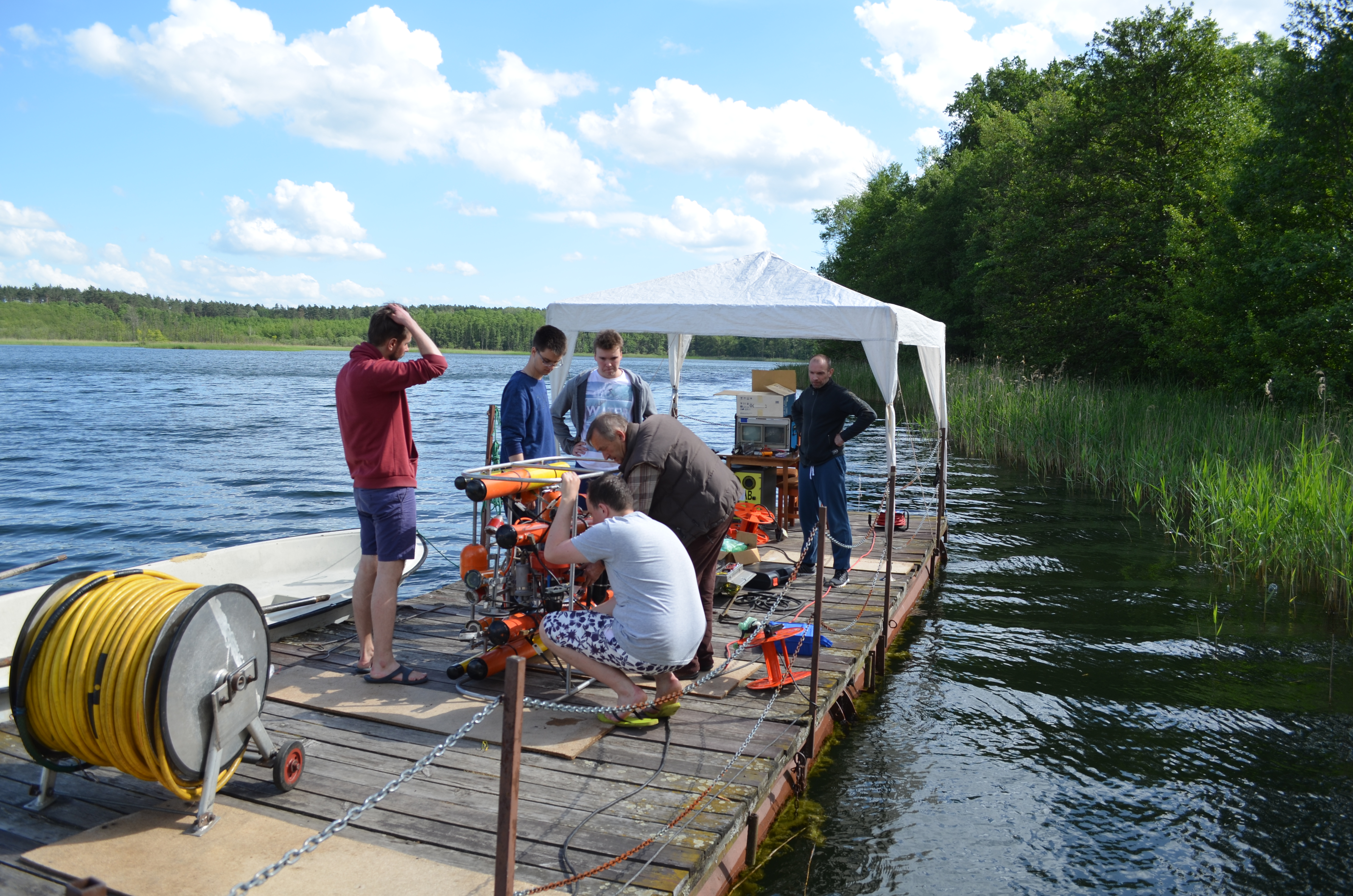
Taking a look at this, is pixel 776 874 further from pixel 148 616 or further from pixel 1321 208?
pixel 1321 208

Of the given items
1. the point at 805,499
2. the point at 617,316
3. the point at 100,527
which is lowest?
the point at 100,527

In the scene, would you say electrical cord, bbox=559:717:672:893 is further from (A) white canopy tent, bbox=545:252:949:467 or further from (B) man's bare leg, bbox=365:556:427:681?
(A) white canopy tent, bbox=545:252:949:467

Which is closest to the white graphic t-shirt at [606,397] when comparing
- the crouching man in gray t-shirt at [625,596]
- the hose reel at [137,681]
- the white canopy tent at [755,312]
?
the white canopy tent at [755,312]

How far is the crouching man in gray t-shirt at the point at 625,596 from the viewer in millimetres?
4078

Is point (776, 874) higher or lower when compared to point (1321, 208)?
Result: lower

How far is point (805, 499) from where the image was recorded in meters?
7.61

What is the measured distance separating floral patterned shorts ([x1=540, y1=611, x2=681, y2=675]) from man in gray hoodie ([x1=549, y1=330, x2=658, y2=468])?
1980 millimetres

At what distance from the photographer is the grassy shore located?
8852 millimetres

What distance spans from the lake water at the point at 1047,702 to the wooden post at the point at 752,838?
308mm

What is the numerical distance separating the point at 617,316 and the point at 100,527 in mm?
10681

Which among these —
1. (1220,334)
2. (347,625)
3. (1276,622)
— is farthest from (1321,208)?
(347,625)

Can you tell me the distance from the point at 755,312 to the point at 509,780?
5997 mm

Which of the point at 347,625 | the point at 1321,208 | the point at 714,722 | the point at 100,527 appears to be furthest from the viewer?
the point at 1321,208

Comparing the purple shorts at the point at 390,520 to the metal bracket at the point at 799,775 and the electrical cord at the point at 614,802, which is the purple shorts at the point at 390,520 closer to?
the electrical cord at the point at 614,802
